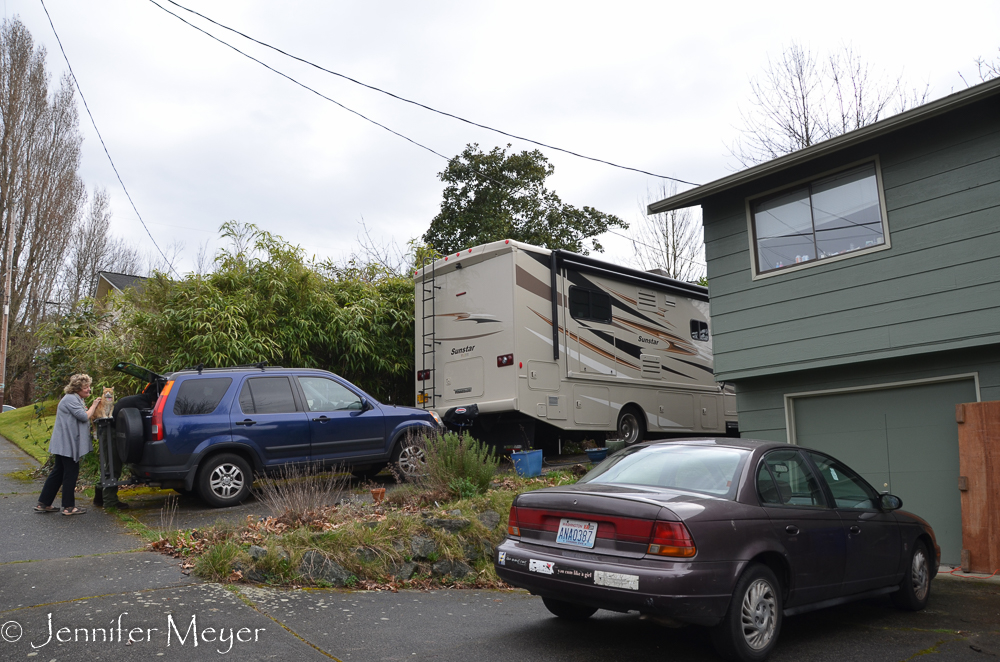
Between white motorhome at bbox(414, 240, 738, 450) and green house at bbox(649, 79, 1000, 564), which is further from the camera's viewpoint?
white motorhome at bbox(414, 240, 738, 450)

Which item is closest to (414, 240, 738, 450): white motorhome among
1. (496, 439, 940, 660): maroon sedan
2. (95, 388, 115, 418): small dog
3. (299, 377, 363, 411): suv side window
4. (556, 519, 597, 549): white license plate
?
(299, 377, 363, 411): suv side window

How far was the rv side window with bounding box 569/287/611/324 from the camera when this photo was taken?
1206 cm

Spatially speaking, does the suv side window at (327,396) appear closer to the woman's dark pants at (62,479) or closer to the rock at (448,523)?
→ the woman's dark pants at (62,479)

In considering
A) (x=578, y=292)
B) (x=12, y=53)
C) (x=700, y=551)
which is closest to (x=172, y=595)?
(x=700, y=551)

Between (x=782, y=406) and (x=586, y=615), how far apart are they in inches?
200

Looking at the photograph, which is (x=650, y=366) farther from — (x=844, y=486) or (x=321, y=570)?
(x=321, y=570)

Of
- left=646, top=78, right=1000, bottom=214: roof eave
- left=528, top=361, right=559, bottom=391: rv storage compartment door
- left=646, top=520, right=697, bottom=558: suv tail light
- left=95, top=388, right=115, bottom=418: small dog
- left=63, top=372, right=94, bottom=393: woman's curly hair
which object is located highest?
left=646, top=78, right=1000, bottom=214: roof eave

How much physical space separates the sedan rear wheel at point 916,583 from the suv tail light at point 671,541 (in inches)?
107

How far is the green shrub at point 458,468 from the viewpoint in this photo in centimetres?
823

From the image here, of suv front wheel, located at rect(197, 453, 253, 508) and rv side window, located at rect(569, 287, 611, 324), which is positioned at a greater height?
rv side window, located at rect(569, 287, 611, 324)

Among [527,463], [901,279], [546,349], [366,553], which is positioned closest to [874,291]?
[901,279]

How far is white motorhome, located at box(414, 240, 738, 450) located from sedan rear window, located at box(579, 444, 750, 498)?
5.57m

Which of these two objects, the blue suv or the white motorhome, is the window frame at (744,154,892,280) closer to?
the white motorhome

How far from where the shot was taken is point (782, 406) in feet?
30.7
